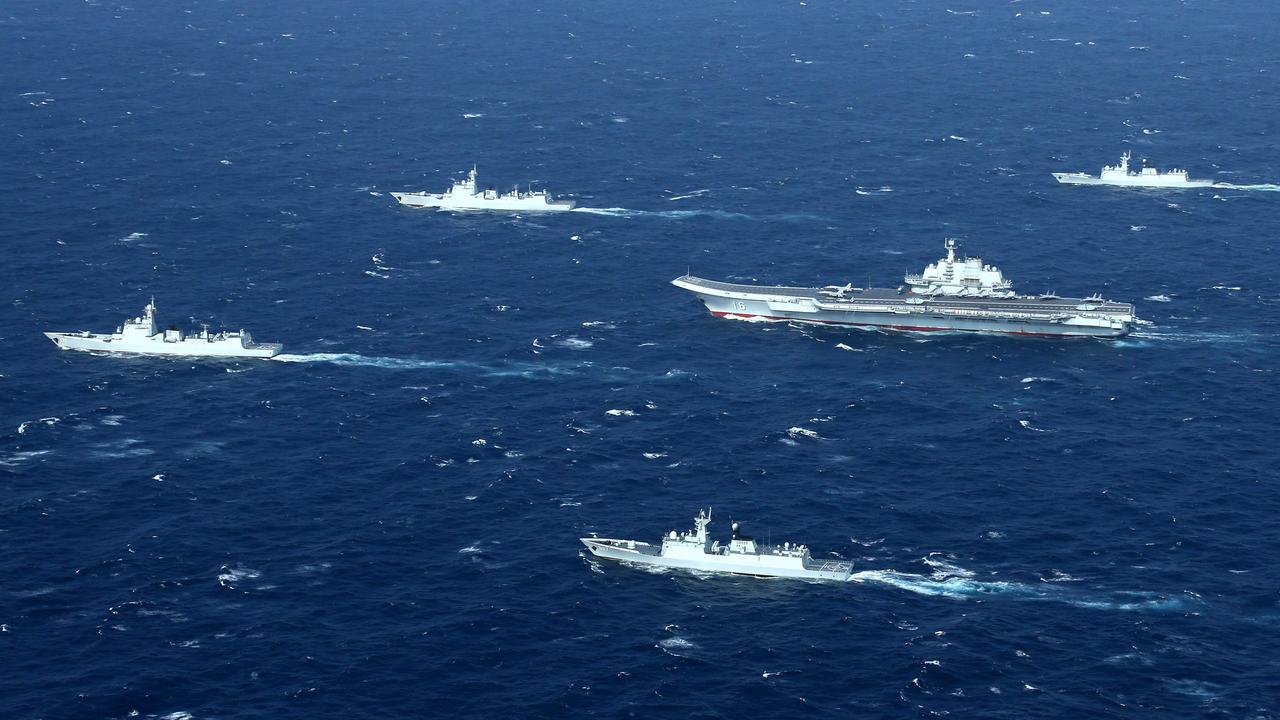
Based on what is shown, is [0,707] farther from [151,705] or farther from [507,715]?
[507,715]

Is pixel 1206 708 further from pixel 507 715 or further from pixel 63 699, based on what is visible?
pixel 63 699

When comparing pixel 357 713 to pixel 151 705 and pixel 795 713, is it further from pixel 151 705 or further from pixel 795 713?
pixel 795 713

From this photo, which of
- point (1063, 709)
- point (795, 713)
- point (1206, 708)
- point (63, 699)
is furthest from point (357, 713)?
point (1206, 708)

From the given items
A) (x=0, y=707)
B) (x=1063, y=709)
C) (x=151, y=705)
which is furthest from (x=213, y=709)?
(x=1063, y=709)

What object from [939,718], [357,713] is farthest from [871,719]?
[357,713]

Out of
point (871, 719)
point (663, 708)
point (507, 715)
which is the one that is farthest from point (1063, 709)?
point (507, 715)

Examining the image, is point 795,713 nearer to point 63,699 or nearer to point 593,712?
point 593,712
